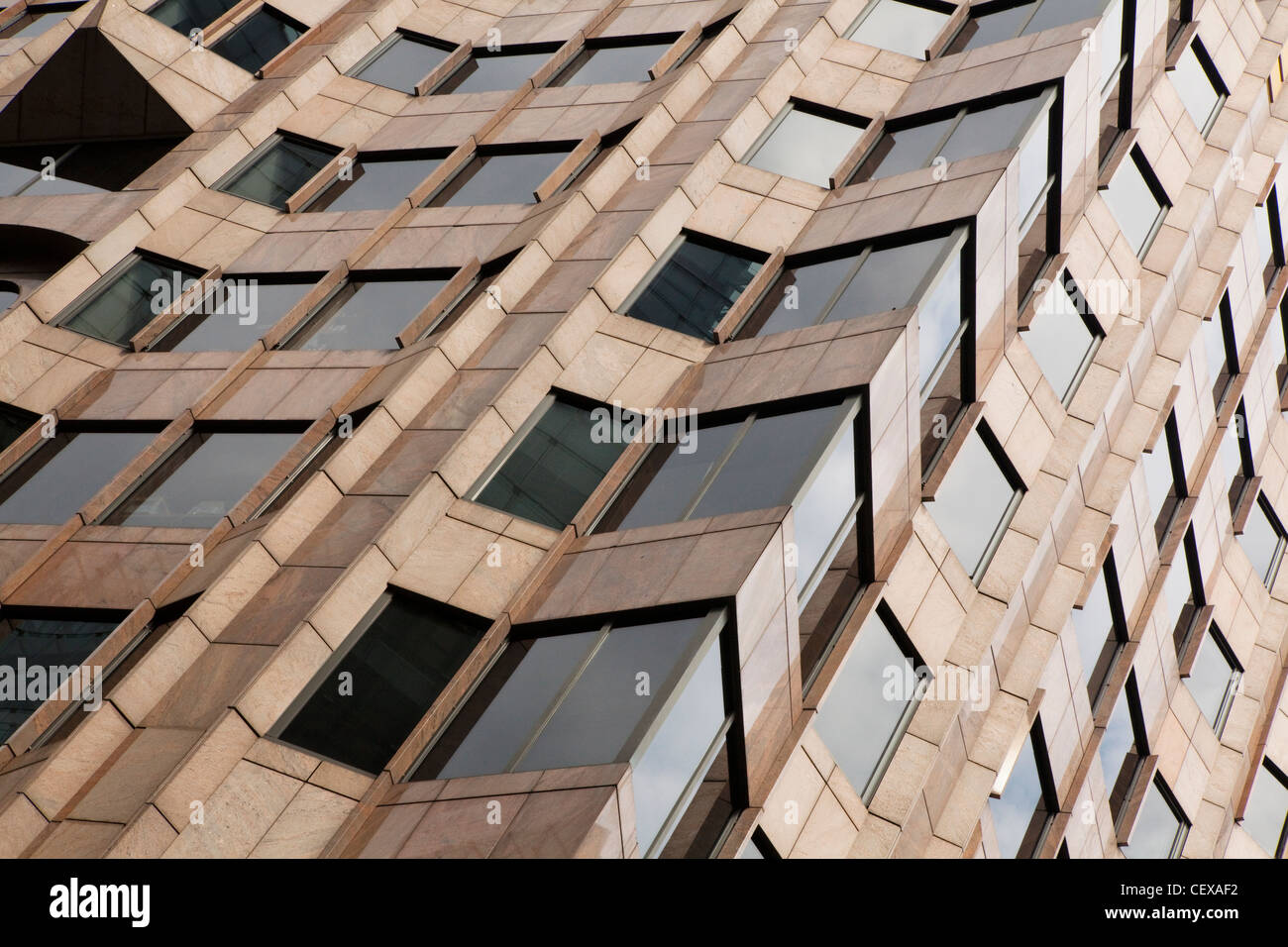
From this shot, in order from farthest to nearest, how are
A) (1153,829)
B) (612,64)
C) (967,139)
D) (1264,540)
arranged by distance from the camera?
1. (1264,540)
2. (612,64)
3. (1153,829)
4. (967,139)

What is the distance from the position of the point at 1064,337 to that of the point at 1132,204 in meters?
4.92

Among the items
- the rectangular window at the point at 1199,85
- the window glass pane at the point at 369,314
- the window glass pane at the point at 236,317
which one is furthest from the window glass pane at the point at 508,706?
the rectangular window at the point at 1199,85

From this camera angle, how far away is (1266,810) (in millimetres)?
30000

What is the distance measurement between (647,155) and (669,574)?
37.0 ft

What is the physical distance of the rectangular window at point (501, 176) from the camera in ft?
86.2

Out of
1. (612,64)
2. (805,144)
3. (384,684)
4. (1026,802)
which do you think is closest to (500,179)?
(612,64)

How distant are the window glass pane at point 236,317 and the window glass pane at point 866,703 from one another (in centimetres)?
1295

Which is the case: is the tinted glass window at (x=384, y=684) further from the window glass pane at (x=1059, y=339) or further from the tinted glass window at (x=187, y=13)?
the tinted glass window at (x=187, y=13)

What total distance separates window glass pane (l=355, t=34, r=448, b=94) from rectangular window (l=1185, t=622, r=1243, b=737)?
75.7 ft

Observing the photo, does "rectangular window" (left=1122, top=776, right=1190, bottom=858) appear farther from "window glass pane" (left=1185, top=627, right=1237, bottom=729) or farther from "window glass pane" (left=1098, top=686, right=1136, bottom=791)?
"window glass pane" (left=1185, top=627, right=1237, bottom=729)

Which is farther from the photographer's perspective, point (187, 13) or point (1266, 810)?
point (1266, 810)

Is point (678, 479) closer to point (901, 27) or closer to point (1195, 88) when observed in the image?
point (901, 27)

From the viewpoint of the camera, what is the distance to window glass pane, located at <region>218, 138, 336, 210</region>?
88.8 feet
